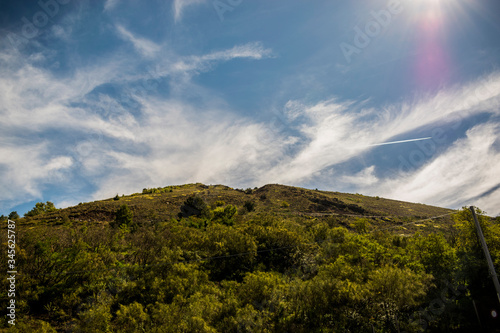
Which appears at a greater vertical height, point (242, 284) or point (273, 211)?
point (273, 211)

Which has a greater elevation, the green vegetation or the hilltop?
the hilltop

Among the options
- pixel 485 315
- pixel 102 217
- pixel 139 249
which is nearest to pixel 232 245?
pixel 139 249

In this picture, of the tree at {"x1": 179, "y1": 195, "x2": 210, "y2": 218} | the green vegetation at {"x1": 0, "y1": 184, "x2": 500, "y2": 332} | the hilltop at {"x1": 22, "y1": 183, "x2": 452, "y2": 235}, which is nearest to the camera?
the green vegetation at {"x1": 0, "y1": 184, "x2": 500, "y2": 332}

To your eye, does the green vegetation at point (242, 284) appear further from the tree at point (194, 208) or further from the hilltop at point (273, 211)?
the tree at point (194, 208)

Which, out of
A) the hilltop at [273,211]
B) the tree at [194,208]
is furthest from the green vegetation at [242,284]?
the tree at [194,208]

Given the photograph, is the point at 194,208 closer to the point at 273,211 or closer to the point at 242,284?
the point at 273,211

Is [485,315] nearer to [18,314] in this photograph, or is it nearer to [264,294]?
[264,294]

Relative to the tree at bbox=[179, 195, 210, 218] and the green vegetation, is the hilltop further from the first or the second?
the green vegetation

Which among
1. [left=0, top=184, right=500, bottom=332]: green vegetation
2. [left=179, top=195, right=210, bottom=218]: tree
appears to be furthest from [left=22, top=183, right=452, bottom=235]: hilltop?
[left=0, top=184, right=500, bottom=332]: green vegetation

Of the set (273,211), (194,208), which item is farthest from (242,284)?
(273,211)

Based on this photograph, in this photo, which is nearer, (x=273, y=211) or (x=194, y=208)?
(x=194, y=208)

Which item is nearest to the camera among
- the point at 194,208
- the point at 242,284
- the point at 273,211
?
the point at 242,284

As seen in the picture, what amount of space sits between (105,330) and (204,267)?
49.9 feet

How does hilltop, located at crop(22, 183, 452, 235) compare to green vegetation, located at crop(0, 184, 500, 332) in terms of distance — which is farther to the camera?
hilltop, located at crop(22, 183, 452, 235)
